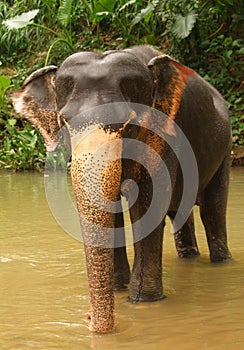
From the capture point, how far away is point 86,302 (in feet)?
12.9

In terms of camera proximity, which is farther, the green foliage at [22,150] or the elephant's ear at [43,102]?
the green foliage at [22,150]

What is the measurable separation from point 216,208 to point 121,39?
9792 mm

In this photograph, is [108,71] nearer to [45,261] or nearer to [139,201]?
[139,201]

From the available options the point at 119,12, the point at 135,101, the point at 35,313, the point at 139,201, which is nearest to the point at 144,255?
the point at 139,201

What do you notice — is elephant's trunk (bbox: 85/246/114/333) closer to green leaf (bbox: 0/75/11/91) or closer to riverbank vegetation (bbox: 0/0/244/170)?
riverbank vegetation (bbox: 0/0/244/170)

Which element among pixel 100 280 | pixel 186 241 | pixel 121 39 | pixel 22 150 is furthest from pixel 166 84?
pixel 121 39

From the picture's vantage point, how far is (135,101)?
11.2ft

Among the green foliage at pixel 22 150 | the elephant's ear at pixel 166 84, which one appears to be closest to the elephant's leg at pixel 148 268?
the elephant's ear at pixel 166 84

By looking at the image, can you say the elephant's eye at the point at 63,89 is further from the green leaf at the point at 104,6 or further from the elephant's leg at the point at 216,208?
the green leaf at the point at 104,6

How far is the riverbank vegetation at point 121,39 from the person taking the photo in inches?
485

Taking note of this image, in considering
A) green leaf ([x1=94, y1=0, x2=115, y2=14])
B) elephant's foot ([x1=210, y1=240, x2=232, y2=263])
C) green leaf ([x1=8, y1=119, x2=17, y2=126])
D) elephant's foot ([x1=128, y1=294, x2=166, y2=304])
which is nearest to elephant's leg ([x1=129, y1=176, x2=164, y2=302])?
elephant's foot ([x1=128, y1=294, x2=166, y2=304])

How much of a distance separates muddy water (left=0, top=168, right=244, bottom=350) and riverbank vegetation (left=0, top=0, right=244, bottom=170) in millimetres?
6201

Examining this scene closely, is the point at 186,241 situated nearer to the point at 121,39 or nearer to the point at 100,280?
the point at 100,280

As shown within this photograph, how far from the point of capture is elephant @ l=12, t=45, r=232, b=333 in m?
3.01
